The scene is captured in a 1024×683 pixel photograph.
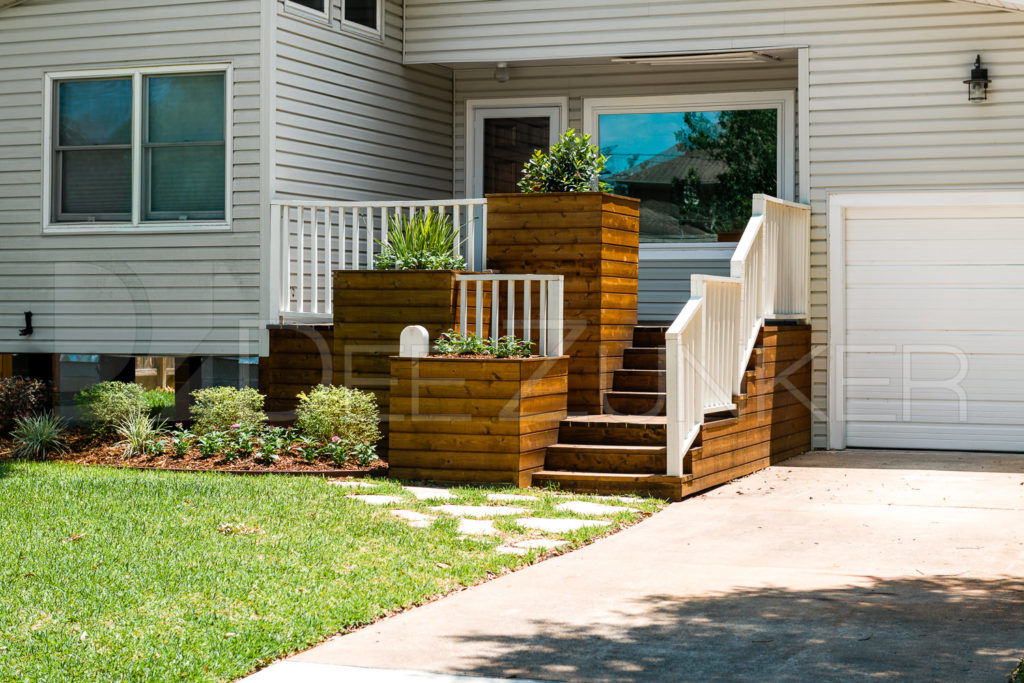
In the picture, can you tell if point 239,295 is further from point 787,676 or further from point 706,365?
point 787,676

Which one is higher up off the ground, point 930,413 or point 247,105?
point 247,105

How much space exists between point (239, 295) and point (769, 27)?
5.58m

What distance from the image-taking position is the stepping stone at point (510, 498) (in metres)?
7.93

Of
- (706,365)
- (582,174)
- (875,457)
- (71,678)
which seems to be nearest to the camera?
(71,678)

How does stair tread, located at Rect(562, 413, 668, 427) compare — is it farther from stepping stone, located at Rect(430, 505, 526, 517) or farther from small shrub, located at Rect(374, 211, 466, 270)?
small shrub, located at Rect(374, 211, 466, 270)

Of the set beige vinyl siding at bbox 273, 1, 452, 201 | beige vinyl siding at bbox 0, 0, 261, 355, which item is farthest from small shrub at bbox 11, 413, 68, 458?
beige vinyl siding at bbox 273, 1, 452, 201

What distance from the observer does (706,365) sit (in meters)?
8.77

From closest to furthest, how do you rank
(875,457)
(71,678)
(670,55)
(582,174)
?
(71,678), (582,174), (875,457), (670,55)

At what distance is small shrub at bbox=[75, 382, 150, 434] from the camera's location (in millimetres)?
10375

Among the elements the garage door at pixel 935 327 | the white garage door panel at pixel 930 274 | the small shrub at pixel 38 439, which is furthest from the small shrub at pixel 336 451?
the white garage door panel at pixel 930 274

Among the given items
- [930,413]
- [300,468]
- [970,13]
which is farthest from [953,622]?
[970,13]

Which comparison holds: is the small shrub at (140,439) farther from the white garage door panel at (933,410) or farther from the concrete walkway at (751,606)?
the white garage door panel at (933,410)

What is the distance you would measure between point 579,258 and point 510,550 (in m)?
3.87

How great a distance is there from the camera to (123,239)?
11.4 metres
